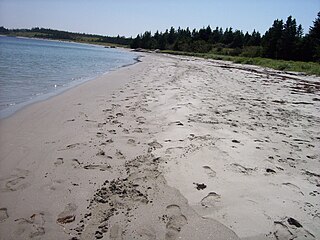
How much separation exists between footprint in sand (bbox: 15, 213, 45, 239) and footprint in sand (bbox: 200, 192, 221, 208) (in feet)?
5.88

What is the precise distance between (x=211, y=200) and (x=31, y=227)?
203 centimetres

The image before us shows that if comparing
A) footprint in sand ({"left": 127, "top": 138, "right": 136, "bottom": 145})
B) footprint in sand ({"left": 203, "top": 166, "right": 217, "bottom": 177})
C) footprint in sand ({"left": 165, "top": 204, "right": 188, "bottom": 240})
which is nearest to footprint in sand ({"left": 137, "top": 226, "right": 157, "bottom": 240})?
footprint in sand ({"left": 165, "top": 204, "right": 188, "bottom": 240})

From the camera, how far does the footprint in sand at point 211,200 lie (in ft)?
9.48

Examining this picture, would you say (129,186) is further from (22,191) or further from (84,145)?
(84,145)

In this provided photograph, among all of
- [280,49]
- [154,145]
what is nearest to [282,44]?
[280,49]

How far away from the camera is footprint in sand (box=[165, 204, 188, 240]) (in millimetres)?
2445

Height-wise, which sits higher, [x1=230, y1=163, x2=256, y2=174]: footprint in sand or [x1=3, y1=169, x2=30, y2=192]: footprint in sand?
[x1=230, y1=163, x2=256, y2=174]: footprint in sand

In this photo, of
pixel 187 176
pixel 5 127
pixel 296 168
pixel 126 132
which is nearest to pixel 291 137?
pixel 296 168

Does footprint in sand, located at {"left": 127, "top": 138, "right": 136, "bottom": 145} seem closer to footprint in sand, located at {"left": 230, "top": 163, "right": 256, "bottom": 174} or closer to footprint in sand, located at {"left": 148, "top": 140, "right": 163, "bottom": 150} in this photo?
footprint in sand, located at {"left": 148, "top": 140, "right": 163, "bottom": 150}

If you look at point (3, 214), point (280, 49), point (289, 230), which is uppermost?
point (280, 49)

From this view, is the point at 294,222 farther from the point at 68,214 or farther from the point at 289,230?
the point at 68,214

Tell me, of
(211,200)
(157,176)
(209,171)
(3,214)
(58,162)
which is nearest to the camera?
(3,214)

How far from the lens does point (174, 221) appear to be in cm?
262

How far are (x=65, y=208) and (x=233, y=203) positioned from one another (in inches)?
78.4
